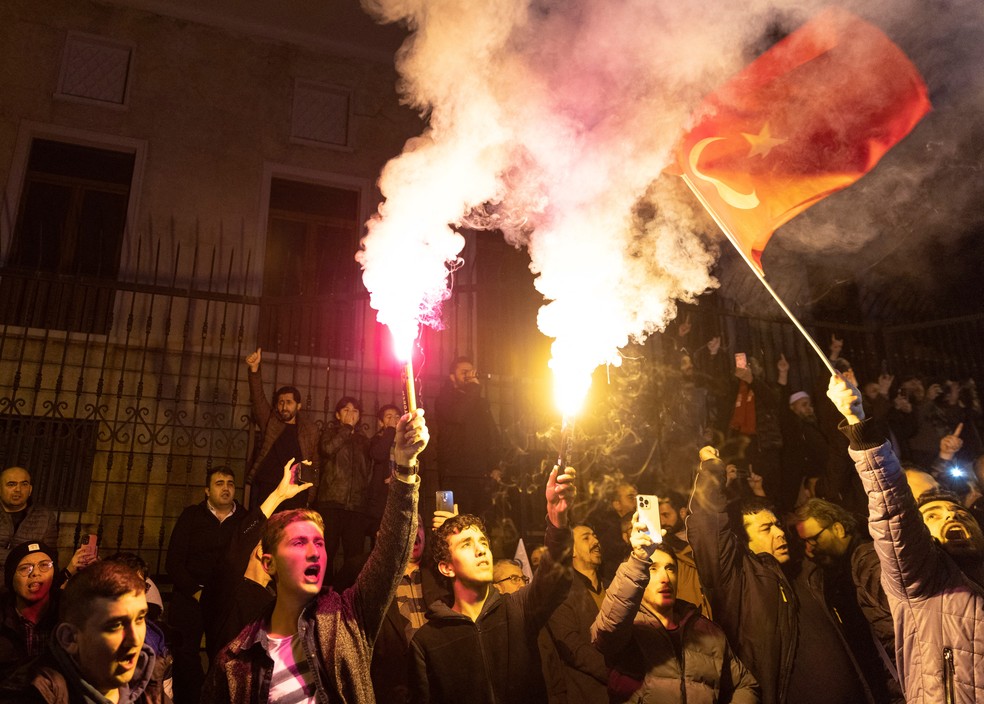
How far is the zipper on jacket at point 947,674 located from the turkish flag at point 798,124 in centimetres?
213

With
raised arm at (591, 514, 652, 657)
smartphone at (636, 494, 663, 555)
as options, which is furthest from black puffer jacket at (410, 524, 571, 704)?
smartphone at (636, 494, 663, 555)

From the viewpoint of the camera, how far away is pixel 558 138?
22.4 ft

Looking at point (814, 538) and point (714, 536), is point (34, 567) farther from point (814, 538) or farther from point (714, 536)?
point (814, 538)

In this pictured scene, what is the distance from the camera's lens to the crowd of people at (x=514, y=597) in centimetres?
343

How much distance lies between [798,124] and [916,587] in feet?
9.98

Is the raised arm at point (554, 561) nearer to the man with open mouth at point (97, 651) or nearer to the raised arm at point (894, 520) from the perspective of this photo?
the raised arm at point (894, 520)

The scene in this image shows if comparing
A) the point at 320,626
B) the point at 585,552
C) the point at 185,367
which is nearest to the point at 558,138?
the point at 585,552

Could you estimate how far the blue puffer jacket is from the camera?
370cm

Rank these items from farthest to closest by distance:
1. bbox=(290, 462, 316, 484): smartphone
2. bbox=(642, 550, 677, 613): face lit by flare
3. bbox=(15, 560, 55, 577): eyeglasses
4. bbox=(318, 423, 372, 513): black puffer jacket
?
bbox=(318, 423, 372, 513): black puffer jacket, bbox=(290, 462, 316, 484): smartphone, bbox=(15, 560, 55, 577): eyeglasses, bbox=(642, 550, 677, 613): face lit by flare

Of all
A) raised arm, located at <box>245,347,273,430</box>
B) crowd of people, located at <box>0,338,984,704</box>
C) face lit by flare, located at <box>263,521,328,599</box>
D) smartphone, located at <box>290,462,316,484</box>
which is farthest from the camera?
raised arm, located at <box>245,347,273,430</box>

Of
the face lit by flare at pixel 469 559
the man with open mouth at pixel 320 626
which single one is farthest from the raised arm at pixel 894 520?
the man with open mouth at pixel 320 626

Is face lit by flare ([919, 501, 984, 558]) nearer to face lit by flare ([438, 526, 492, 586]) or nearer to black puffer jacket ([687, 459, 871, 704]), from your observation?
black puffer jacket ([687, 459, 871, 704])

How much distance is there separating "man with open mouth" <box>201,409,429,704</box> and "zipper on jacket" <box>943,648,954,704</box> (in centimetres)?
262

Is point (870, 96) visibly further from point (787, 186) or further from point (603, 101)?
point (603, 101)
